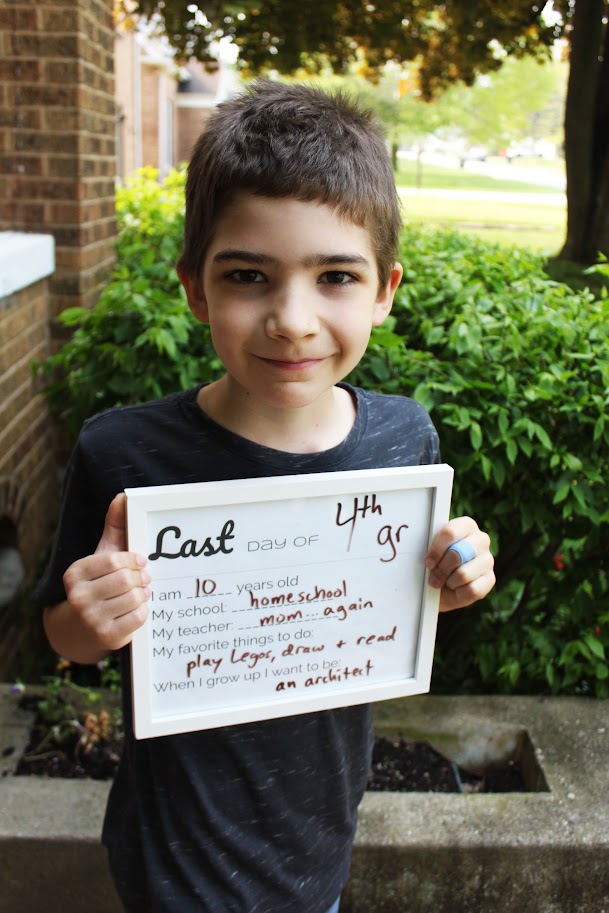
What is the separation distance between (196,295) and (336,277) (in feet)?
0.88

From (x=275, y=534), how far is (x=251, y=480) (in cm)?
11

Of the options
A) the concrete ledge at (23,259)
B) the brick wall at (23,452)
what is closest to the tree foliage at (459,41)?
the concrete ledge at (23,259)

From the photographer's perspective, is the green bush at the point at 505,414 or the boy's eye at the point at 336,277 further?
the green bush at the point at 505,414

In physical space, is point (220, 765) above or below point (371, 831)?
above

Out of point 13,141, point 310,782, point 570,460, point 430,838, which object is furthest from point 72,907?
point 13,141

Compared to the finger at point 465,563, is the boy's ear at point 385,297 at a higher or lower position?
higher

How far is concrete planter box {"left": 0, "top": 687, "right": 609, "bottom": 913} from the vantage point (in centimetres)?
201

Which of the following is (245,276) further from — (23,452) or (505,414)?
(23,452)

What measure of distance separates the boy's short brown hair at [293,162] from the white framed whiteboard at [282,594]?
1.24 ft

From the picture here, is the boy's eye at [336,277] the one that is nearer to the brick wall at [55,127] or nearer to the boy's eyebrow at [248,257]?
the boy's eyebrow at [248,257]

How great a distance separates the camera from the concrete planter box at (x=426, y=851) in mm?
2008

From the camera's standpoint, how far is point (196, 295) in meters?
1.35

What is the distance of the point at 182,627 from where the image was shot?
4.14 feet

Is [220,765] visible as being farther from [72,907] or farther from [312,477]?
[72,907]
